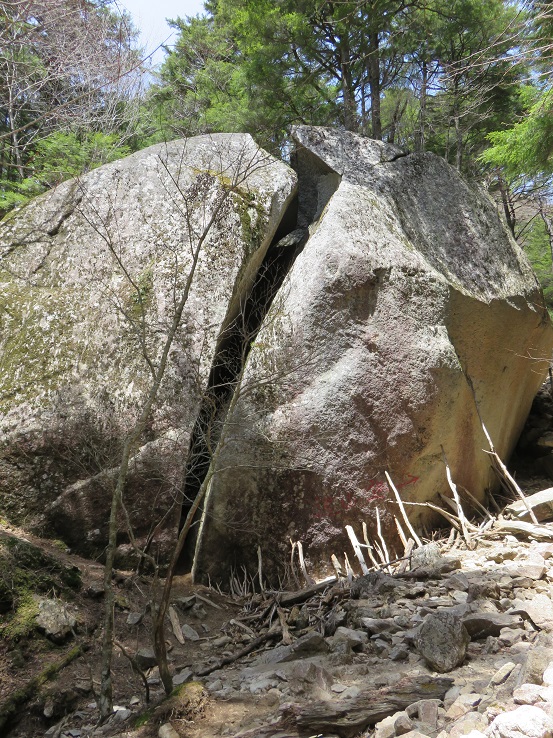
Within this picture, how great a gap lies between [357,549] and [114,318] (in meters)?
3.81

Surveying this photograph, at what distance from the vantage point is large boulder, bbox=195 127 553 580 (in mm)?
6285

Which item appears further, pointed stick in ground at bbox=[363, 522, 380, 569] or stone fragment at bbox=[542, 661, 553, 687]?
pointed stick in ground at bbox=[363, 522, 380, 569]

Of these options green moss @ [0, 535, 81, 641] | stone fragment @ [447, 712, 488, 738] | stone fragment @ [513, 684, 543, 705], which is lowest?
stone fragment @ [447, 712, 488, 738]

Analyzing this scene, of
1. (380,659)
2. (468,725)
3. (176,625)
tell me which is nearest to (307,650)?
(380,659)

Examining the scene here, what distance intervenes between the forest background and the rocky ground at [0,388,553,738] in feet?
15.8

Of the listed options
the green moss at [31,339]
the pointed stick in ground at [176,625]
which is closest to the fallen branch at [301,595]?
the pointed stick in ground at [176,625]

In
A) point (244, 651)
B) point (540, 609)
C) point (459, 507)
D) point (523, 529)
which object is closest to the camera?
point (540, 609)

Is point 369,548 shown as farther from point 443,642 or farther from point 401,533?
point 443,642

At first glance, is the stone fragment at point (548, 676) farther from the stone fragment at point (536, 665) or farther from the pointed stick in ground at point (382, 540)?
the pointed stick in ground at point (382, 540)

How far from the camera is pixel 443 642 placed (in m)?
3.44

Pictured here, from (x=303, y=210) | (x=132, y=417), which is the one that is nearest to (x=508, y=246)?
(x=303, y=210)

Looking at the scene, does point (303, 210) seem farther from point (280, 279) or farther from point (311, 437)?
point (311, 437)

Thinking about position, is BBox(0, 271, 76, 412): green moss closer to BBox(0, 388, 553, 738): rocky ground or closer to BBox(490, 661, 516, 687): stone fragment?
BBox(0, 388, 553, 738): rocky ground

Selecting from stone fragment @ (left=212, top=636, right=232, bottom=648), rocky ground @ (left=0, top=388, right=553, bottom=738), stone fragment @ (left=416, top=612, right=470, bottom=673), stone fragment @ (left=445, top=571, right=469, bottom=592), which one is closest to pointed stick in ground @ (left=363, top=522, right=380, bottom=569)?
rocky ground @ (left=0, top=388, right=553, bottom=738)
